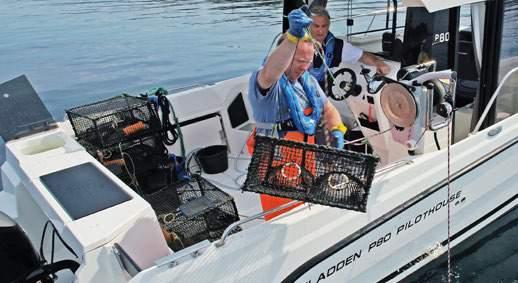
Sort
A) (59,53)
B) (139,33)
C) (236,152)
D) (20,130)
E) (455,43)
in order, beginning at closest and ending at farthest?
1. (20,130)
2. (455,43)
3. (236,152)
4. (59,53)
5. (139,33)

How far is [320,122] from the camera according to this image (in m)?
2.82

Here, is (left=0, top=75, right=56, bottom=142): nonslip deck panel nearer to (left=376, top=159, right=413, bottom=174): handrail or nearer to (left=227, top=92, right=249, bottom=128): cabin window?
(left=227, top=92, right=249, bottom=128): cabin window

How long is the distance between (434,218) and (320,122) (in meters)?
1.16

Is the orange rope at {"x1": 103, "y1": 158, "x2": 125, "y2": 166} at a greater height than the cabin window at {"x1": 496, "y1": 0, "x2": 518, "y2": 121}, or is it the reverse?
the cabin window at {"x1": 496, "y1": 0, "x2": 518, "y2": 121}

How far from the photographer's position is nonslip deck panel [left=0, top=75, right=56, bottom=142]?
3.12 metres

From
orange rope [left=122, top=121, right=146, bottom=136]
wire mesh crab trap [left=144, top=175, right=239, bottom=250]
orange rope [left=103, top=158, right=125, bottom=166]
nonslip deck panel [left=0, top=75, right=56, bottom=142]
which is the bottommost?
wire mesh crab trap [left=144, top=175, right=239, bottom=250]

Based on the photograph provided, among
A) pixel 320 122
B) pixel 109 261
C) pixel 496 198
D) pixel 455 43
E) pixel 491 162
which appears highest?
pixel 455 43

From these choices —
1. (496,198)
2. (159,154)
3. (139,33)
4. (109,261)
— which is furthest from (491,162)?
(139,33)

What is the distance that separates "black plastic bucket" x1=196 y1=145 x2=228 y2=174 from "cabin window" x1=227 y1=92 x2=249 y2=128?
358 millimetres

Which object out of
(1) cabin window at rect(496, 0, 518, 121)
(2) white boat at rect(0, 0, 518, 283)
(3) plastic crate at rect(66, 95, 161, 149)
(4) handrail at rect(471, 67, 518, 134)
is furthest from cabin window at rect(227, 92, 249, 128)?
(1) cabin window at rect(496, 0, 518, 121)

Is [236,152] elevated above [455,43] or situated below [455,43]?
below

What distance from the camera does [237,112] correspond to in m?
4.50

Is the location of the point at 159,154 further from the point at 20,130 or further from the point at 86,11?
the point at 86,11

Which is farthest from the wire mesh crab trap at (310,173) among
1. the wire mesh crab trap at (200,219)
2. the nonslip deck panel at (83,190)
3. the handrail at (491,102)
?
the handrail at (491,102)
